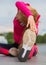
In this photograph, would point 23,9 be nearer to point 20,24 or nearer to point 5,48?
point 20,24

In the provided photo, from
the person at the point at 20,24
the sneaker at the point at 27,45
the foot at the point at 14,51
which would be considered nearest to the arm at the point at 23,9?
the person at the point at 20,24

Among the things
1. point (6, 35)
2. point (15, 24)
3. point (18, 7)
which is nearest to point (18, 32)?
point (15, 24)

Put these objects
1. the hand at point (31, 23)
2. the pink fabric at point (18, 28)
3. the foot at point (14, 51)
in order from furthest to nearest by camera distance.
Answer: the foot at point (14, 51) < the pink fabric at point (18, 28) < the hand at point (31, 23)

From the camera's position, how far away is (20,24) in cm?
209

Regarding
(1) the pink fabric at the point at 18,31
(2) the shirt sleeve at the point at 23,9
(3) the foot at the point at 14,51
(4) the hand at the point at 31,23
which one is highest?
(2) the shirt sleeve at the point at 23,9

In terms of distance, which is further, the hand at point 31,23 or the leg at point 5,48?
the leg at point 5,48

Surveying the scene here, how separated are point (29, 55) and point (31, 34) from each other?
0.50ft

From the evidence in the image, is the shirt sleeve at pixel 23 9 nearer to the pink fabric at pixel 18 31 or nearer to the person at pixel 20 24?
the person at pixel 20 24

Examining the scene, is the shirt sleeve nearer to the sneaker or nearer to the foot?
the sneaker

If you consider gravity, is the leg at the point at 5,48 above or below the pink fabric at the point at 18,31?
below

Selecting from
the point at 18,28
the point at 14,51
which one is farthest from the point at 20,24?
the point at 14,51

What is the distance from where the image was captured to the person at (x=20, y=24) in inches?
74.1

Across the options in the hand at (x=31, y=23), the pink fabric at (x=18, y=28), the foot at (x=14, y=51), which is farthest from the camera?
the foot at (x=14, y=51)

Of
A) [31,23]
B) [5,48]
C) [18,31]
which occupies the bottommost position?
[5,48]
